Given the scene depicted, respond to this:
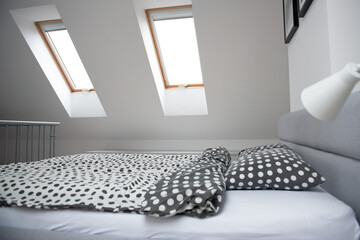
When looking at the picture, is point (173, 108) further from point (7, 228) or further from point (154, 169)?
point (7, 228)

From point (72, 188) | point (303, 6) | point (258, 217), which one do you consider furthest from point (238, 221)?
point (303, 6)

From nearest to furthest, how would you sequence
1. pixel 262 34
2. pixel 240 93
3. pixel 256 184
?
pixel 256 184, pixel 262 34, pixel 240 93

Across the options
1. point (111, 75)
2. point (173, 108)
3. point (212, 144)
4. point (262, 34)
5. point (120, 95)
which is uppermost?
point (262, 34)

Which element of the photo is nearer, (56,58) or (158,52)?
(158,52)

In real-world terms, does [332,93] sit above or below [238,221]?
above

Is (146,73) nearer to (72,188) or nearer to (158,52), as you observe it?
(158,52)

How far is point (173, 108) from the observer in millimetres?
3785

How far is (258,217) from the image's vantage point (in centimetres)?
92

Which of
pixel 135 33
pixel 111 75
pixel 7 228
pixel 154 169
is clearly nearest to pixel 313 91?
pixel 7 228

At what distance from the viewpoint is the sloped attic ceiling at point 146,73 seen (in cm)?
279

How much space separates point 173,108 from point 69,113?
1.69 metres

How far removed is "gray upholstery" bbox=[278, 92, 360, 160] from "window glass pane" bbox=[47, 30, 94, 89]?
333 centimetres

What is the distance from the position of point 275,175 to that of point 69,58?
363 centimetres

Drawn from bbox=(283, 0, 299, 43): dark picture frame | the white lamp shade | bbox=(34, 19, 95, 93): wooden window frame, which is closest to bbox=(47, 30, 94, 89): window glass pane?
bbox=(34, 19, 95, 93): wooden window frame
